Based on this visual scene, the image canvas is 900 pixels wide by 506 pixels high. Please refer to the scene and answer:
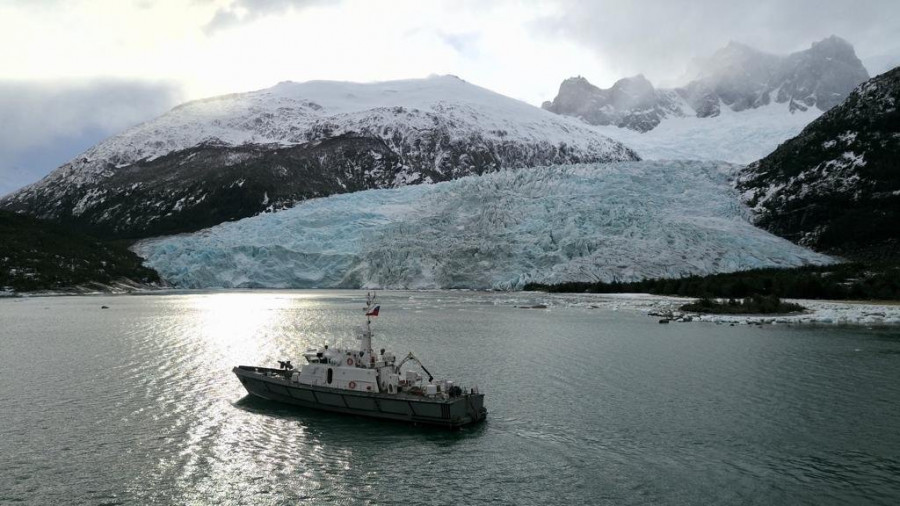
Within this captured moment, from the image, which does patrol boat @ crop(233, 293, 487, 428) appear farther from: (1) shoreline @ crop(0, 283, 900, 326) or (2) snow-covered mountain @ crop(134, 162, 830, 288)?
(2) snow-covered mountain @ crop(134, 162, 830, 288)

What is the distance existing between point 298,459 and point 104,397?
467 inches

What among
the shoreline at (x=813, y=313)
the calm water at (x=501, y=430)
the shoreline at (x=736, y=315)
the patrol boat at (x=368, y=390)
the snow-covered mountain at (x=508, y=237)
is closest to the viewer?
the calm water at (x=501, y=430)

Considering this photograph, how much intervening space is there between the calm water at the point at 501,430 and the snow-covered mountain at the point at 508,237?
4831 centimetres

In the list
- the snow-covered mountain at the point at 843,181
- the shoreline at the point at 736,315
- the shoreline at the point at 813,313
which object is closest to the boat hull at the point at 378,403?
the shoreline at the point at 736,315

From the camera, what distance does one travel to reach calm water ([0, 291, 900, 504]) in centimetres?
1653

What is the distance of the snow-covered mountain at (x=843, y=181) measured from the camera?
95.4 metres

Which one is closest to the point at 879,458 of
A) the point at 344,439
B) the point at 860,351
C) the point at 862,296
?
the point at 344,439

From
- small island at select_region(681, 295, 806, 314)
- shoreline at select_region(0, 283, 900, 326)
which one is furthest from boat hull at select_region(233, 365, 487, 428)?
small island at select_region(681, 295, 806, 314)

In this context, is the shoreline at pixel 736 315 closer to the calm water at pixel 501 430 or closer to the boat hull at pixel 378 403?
the calm water at pixel 501 430

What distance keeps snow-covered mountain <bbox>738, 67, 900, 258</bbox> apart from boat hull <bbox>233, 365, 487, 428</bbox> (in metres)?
88.7

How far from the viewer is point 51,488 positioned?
16234 mm

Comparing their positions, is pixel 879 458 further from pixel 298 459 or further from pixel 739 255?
pixel 739 255

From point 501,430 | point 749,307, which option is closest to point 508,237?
point 749,307

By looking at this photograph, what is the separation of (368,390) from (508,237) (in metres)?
75.2
